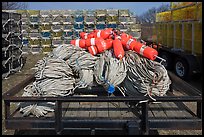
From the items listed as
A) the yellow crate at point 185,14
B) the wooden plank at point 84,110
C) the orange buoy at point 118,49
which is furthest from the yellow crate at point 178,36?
the wooden plank at point 84,110

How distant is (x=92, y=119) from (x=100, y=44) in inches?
44.7

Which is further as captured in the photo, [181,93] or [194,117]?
[181,93]

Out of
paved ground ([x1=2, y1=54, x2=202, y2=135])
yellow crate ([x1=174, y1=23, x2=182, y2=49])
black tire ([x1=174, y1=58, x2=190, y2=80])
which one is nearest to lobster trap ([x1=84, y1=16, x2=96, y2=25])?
paved ground ([x1=2, y1=54, x2=202, y2=135])

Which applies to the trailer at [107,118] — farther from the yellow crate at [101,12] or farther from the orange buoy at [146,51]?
the yellow crate at [101,12]

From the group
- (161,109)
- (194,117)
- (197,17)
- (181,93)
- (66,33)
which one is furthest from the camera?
(66,33)

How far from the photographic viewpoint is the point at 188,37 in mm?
7516

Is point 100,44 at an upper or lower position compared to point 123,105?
upper

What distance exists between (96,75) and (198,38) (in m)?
4.68

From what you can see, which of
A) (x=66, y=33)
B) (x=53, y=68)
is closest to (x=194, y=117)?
(x=53, y=68)

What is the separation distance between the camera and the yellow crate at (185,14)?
23.4 ft

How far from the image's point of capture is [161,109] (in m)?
2.92

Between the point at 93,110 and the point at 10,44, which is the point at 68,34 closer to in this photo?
the point at 10,44

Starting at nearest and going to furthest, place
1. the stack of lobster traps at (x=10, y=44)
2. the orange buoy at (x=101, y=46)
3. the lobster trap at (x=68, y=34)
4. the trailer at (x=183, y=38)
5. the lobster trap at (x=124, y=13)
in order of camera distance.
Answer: the orange buoy at (x=101, y=46), the trailer at (x=183, y=38), the stack of lobster traps at (x=10, y=44), the lobster trap at (x=124, y=13), the lobster trap at (x=68, y=34)

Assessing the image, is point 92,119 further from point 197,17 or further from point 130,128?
point 197,17
